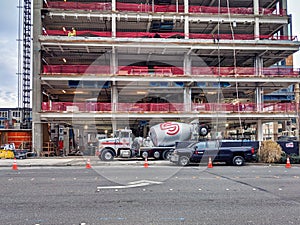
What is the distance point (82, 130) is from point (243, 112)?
888 inches

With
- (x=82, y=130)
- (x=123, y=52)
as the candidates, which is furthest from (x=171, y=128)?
(x=82, y=130)

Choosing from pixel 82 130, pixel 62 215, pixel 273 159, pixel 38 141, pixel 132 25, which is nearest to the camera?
pixel 62 215

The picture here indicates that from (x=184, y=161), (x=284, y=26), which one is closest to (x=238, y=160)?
(x=184, y=161)

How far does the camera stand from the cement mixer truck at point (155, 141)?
2519 cm

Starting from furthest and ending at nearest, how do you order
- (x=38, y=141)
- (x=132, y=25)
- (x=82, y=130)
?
(x=82, y=130) → (x=132, y=25) → (x=38, y=141)

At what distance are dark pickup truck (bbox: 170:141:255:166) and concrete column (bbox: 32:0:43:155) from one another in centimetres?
1691

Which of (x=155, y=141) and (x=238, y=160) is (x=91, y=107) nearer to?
(x=155, y=141)

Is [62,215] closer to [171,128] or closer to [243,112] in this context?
[171,128]

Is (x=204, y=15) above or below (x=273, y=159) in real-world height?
above

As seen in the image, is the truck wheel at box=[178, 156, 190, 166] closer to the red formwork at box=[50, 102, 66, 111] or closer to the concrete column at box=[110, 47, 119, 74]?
the concrete column at box=[110, 47, 119, 74]

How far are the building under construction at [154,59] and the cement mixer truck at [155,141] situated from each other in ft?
22.8

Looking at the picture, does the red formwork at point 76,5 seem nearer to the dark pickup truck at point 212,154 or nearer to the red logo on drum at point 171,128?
the red logo on drum at point 171,128

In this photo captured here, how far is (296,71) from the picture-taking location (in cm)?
3600

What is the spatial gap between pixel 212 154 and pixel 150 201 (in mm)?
12028
